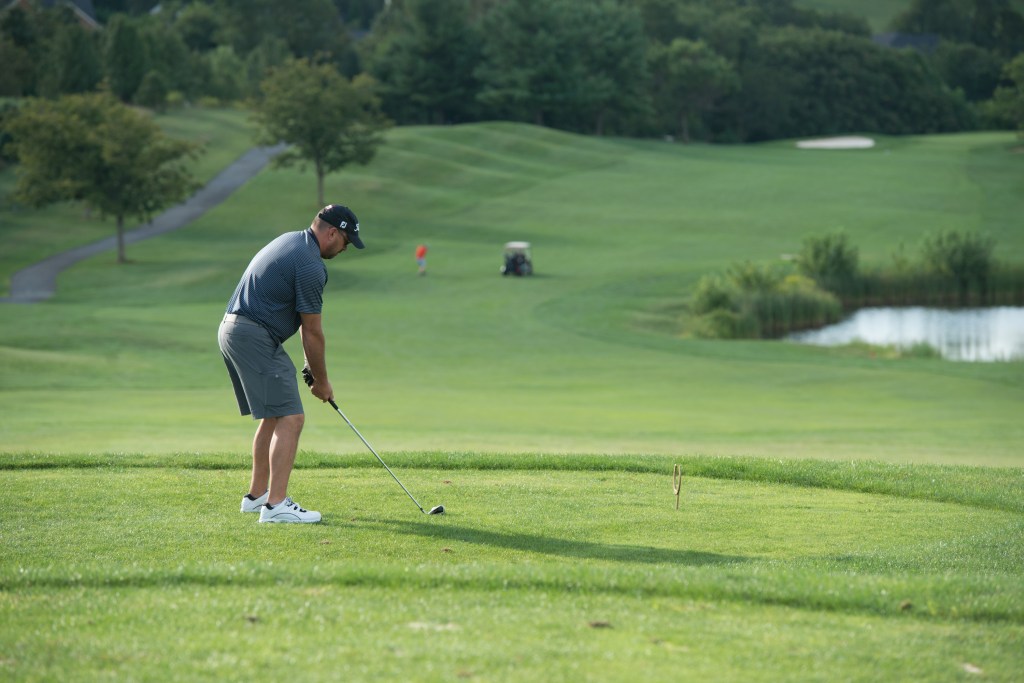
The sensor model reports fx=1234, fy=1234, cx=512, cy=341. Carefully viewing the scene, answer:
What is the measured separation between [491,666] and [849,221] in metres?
61.6

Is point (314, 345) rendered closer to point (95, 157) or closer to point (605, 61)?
point (95, 157)

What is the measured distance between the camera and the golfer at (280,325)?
28.6 feet

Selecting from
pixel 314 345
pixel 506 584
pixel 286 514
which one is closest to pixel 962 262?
pixel 314 345

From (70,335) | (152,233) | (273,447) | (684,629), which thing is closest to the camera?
(684,629)

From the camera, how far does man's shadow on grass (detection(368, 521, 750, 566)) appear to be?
7762 millimetres

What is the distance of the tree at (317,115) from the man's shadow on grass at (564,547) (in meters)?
51.1

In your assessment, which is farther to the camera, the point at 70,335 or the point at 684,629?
the point at 70,335

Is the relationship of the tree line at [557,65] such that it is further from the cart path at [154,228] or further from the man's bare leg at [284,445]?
the man's bare leg at [284,445]

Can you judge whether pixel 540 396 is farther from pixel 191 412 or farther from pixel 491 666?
pixel 491 666

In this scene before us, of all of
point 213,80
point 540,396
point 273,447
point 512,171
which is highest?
point 213,80

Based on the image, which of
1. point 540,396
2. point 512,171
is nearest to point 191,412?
point 540,396

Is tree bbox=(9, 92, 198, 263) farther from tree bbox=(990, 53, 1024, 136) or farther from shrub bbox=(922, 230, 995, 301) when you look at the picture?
tree bbox=(990, 53, 1024, 136)

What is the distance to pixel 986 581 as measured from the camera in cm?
706

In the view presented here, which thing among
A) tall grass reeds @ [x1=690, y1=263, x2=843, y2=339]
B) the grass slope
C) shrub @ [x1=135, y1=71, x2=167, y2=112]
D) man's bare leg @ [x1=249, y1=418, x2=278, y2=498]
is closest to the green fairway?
the grass slope
